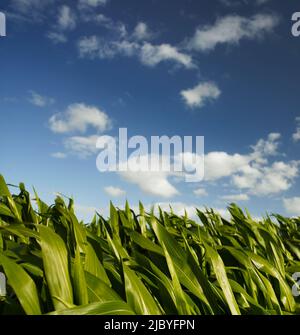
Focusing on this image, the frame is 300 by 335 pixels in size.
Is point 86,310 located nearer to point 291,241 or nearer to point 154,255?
point 154,255

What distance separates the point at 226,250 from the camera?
5.71 ft

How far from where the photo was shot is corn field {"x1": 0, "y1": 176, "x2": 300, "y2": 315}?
842 millimetres

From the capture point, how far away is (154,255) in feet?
4.37

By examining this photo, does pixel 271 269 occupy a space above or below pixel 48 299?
above

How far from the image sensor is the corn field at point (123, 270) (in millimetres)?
842

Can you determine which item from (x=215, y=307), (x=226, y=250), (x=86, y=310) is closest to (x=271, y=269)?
(x=226, y=250)

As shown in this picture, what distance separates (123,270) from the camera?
97 cm

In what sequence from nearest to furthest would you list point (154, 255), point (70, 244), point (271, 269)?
point (70, 244) → point (154, 255) → point (271, 269)

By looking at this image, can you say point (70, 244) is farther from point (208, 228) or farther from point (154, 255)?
point (208, 228)

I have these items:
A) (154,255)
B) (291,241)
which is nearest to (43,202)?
(154,255)

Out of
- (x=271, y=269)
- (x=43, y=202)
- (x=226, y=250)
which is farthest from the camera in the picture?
(x=43, y=202)
